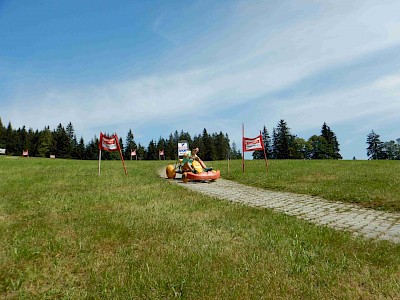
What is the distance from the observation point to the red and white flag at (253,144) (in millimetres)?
20875

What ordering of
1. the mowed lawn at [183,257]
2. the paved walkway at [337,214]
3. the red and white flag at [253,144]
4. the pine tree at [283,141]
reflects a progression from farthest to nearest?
the pine tree at [283,141], the red and white flag at [253,144], the paved walkway at [337,214], the mowed lawn at [183,257]

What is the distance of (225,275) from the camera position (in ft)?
13.2

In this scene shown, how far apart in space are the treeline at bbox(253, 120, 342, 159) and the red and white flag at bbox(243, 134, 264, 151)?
258 feet

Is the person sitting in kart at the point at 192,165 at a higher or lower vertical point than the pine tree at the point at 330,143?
lower

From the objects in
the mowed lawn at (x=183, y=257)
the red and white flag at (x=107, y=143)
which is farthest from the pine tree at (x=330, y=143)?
the mowed lawn at (x=183, y=257)

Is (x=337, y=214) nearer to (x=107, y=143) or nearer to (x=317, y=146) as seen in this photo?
(x=107, y=143)

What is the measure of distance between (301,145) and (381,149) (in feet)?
95.5

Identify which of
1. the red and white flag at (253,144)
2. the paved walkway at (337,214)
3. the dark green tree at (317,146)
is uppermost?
the dark green tree at (317,146)

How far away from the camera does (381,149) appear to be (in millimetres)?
105188

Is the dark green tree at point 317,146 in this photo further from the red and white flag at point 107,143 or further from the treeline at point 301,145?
the red and white flag at point 107,143

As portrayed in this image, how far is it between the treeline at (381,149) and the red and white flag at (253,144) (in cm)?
10414

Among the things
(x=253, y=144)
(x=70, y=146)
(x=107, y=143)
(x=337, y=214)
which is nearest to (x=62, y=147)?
(x=70, y=146)

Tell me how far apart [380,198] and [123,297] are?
34.1ft

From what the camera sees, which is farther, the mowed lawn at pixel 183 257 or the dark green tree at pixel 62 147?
the dark green tree at pixel 62 147
